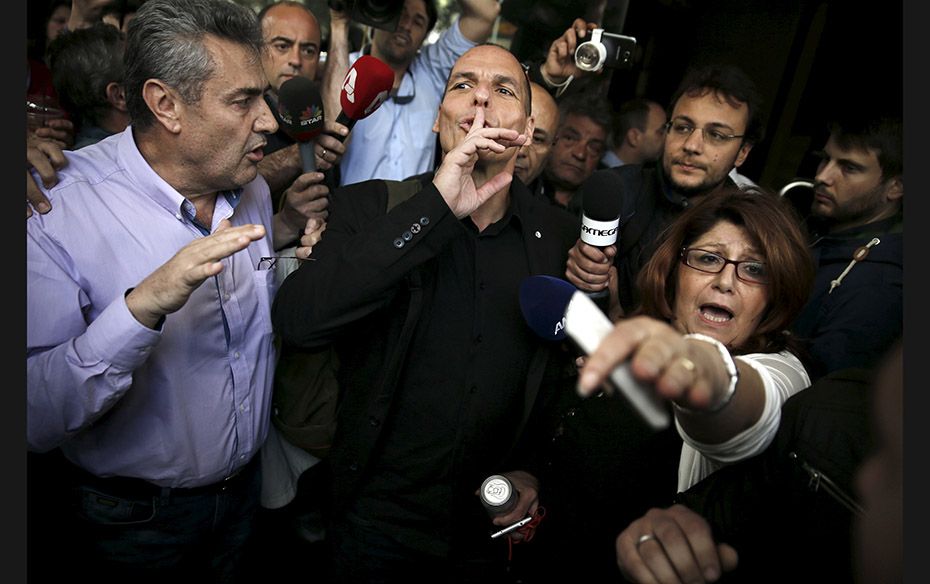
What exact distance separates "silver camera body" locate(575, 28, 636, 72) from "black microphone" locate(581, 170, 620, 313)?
46.2 inches

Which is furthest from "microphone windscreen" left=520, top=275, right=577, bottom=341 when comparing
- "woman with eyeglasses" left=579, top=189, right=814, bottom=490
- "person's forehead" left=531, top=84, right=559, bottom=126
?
"person's forehead" left=531, top=84, right=559, bottom=126

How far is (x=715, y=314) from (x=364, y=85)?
1.10m

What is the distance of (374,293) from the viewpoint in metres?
1.42

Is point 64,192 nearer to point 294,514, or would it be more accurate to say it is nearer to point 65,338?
point 65,338

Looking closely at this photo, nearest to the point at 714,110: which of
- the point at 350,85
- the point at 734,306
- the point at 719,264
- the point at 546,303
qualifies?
the point at 719,264

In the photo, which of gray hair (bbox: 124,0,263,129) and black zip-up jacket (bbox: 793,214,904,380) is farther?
black zip-up jacket (bbox: 793,214,904,380)

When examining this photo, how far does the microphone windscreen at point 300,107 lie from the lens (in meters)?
1.68

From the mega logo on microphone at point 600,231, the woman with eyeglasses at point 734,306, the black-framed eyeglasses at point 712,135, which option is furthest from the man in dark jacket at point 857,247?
the mega logo on microphone at point 600,231

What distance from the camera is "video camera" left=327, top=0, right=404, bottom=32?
234cm

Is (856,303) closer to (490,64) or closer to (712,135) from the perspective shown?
(712,135)

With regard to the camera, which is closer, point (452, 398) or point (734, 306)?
point (734, 306)

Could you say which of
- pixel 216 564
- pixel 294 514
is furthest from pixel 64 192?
pixel 294 514

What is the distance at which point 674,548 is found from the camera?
41.0 inches

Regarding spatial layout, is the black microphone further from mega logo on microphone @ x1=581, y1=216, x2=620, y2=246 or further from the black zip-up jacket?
the black zip-up jacket
